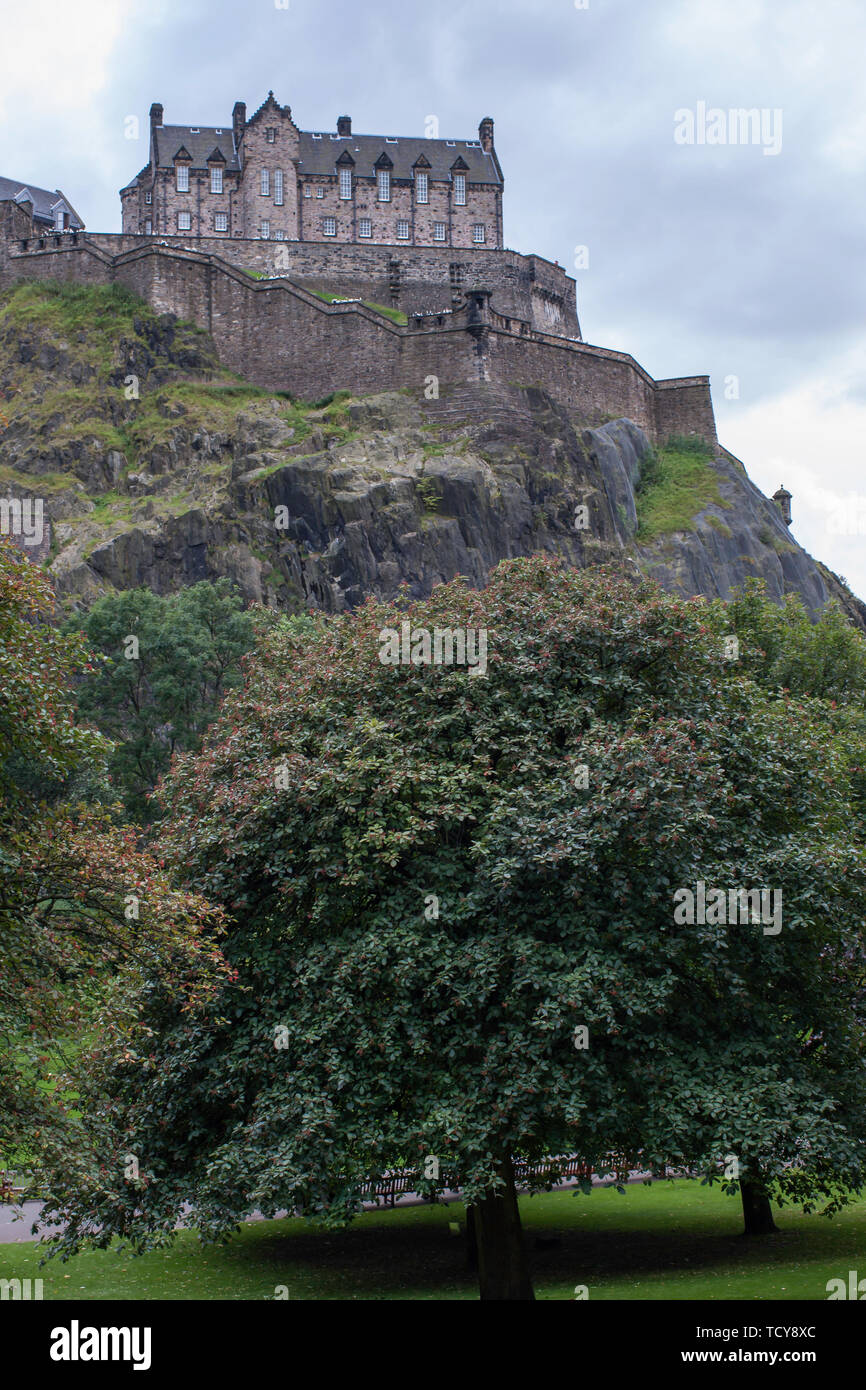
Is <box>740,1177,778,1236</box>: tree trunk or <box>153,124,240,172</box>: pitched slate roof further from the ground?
<box>153,124,240,172</box>: pitched slate roof

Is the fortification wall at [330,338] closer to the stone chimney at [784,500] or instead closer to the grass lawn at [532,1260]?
the stone chimney at [784,500]

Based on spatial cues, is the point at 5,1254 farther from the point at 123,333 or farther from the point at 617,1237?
the point at 123,333

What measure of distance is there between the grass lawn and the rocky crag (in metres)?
28.2

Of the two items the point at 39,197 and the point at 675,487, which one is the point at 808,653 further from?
the point at 39,197

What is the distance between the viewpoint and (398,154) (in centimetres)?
8169

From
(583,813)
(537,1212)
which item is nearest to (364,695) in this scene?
(583,813)

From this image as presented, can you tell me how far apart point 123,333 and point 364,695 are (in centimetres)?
4863

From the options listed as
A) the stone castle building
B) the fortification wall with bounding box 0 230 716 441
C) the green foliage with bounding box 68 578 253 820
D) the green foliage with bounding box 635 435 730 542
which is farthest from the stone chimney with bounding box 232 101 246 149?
the green foliage with bounding box 68 578 253 820

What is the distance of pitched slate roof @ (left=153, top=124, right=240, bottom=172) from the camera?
76750 millimetres

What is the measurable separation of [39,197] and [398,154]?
22.1 m

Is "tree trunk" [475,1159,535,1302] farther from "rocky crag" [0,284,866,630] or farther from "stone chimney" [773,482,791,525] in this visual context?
"stone chimney" [773,482,791,525]

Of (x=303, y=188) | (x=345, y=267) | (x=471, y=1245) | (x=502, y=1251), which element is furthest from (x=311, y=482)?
(x=502, y=1251)

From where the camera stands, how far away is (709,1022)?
15.4 m

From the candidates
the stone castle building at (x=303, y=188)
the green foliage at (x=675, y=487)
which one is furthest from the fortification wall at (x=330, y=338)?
the stone castle building at (x=303, y=188)
